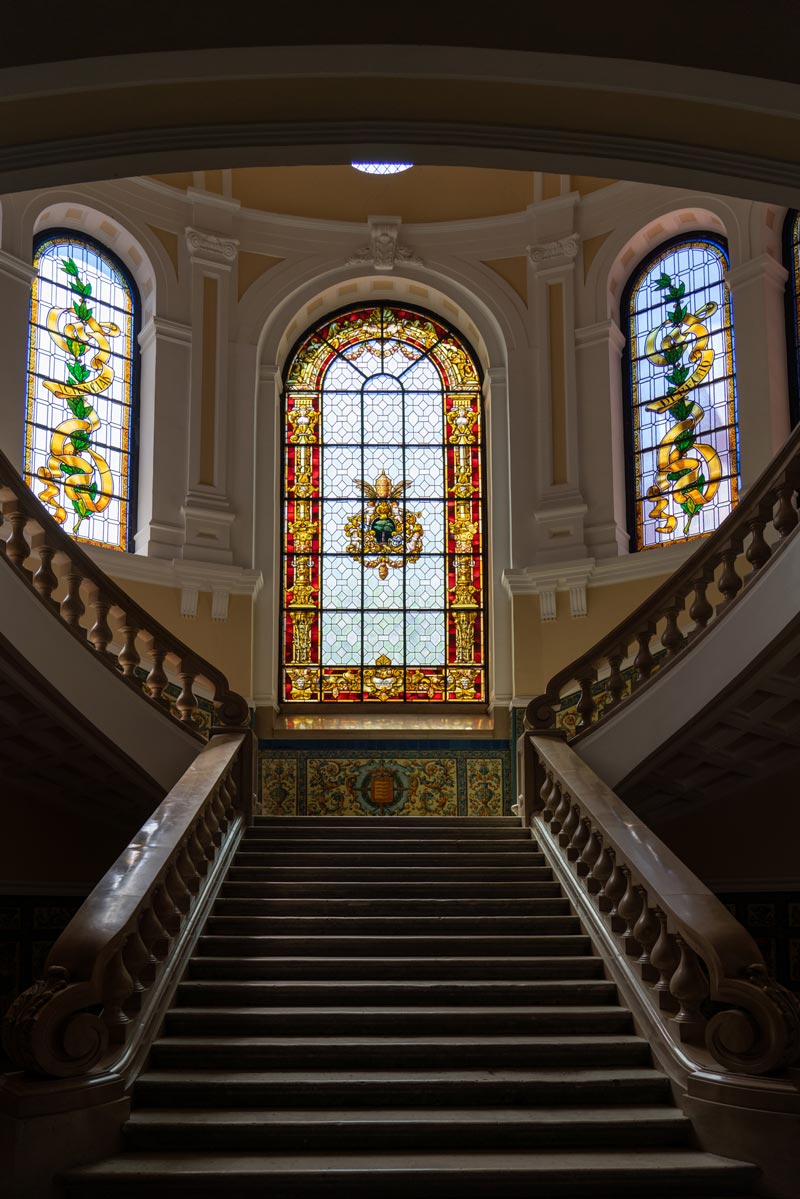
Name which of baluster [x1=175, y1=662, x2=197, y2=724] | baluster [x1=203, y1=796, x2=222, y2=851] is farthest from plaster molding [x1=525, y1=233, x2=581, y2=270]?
baluster [x1=203, y1=796, x2=222, y2=851]

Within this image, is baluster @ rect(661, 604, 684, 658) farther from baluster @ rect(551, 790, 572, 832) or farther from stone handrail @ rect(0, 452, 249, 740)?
stone handrail @ rect(0, 452, 249, 740)

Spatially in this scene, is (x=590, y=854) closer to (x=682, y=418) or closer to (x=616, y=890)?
(x=616, y=890)

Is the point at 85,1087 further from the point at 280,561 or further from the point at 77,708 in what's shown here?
the point at 280,561

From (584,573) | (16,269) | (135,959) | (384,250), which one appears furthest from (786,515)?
(16,269)

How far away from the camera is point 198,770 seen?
8.22 meters

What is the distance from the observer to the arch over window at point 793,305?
12.0 m

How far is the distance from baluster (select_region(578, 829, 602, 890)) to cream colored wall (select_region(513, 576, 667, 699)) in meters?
5.00

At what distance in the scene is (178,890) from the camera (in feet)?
23.3

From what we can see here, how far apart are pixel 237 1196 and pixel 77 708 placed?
3882 mm

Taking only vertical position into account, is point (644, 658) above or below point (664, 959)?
above

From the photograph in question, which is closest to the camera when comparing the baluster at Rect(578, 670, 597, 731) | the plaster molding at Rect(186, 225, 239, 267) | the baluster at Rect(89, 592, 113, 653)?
the baluster at Rect(89, 592, 113, 653)

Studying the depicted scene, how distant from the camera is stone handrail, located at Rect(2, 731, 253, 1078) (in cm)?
518

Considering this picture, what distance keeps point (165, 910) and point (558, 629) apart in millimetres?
6830

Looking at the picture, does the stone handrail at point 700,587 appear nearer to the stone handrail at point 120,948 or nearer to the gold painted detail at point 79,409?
the stone handrail at point 120,948
